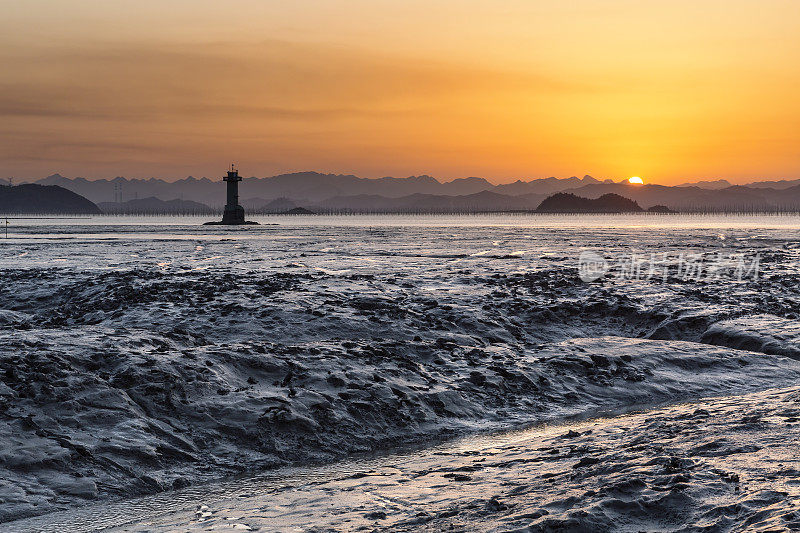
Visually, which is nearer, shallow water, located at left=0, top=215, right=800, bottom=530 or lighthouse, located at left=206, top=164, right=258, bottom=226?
shallow water, located at left=0, top=215, right=800, bottom=530

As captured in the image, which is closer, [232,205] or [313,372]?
[313,372]

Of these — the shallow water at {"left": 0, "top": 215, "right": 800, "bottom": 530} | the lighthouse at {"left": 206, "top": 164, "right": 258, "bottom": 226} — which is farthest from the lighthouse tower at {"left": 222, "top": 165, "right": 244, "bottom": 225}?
the shallow water at {"left": 0, "top": 215, "right": 800, "bottom": 530}

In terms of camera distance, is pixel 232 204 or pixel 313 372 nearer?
pixel 313 372

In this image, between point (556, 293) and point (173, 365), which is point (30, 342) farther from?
point (556, 293)

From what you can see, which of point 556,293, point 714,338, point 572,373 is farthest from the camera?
point 556,293

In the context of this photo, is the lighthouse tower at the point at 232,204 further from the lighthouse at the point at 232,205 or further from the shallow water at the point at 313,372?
the shallow water at the point at 313,372

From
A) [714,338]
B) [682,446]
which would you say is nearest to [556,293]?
[714,338]

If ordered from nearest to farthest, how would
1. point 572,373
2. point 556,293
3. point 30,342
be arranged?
1. point 30,342
2. point 572,373
3. point 556,293

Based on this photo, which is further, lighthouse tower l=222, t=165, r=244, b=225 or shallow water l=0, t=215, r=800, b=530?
lighthouse tower l=222, t=165, r=244, b=225

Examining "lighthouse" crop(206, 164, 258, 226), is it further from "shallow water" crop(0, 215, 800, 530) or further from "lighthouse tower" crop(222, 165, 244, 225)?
"shallow water" crop(0, 215, 800, 530)

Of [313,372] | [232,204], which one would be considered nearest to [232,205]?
[232,204]

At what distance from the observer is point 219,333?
14.9m

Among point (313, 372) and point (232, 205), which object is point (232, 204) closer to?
point (232, 205)

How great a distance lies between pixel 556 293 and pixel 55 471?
1577 centimetres
